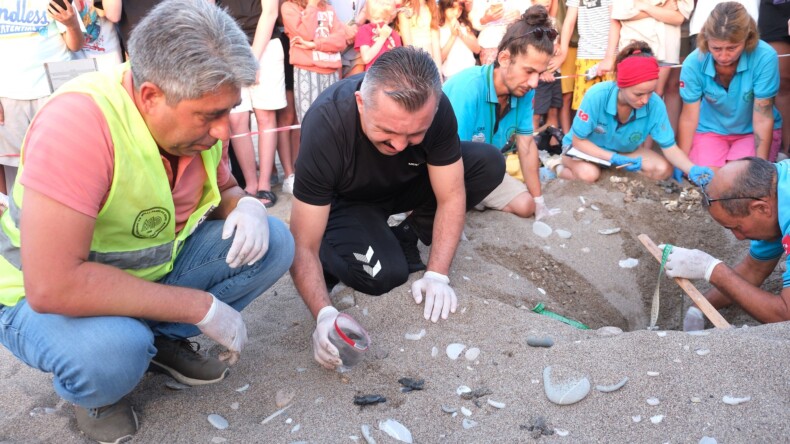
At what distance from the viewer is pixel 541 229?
3695mm

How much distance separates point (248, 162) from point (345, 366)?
2654mm

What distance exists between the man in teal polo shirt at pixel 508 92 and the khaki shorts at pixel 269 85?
1.52m

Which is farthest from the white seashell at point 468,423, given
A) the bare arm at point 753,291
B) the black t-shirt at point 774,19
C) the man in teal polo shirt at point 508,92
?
the black t-shirt at point 774,19

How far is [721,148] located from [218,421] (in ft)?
13.5

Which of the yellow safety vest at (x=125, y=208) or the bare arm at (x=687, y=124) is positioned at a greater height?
the yellow safety vest at (x=125, y=208)

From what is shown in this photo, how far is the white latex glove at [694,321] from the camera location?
2883mm

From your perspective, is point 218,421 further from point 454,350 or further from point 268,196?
point 268,196

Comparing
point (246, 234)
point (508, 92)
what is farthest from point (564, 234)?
point (246, 234)

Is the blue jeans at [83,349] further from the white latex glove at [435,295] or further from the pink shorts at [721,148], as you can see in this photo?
the pink shorts at [721,148]

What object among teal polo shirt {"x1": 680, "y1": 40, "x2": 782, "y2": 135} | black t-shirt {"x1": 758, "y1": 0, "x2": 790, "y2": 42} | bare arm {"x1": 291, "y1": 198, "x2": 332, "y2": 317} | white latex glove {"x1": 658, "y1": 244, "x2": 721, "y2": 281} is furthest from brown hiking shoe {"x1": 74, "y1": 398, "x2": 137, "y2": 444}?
black t-shirt {"x1": 758, "y1": 0, "x2": 790, "y2": 42}

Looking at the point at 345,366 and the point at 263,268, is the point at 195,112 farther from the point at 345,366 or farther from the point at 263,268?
the point at 345,366

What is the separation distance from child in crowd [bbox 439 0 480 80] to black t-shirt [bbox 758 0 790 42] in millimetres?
2075

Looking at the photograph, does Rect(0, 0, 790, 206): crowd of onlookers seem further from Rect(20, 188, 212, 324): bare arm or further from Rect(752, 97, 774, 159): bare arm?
Rect(20, 188, 212, 324): bare arm

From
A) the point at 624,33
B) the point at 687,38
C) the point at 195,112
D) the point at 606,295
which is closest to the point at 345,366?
the point at 195,112
